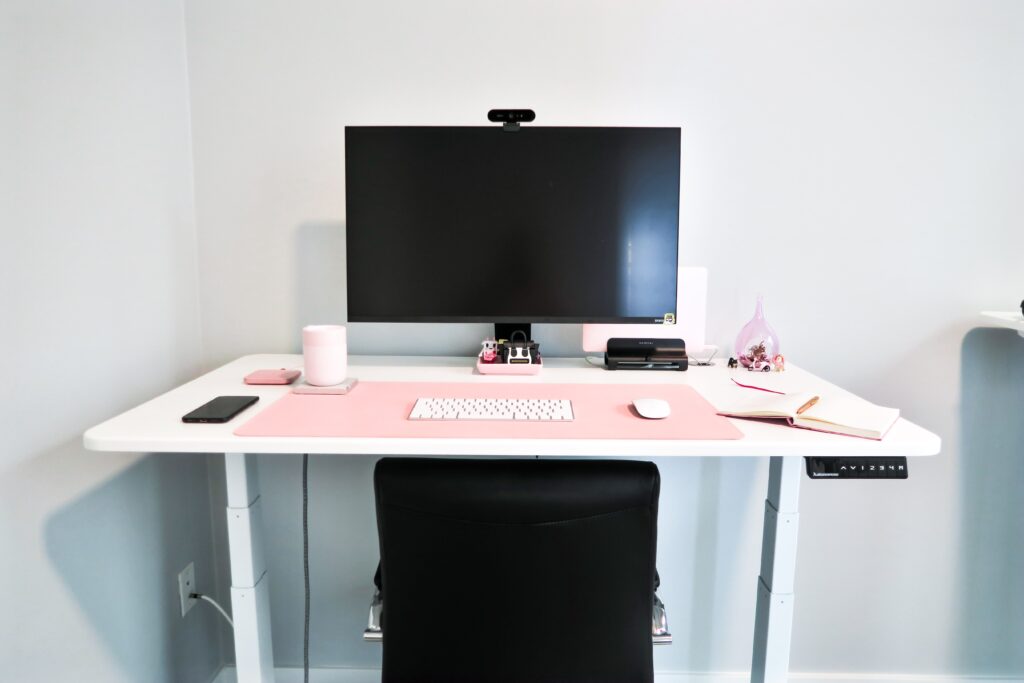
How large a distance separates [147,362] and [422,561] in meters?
0.98

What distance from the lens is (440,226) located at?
154cm

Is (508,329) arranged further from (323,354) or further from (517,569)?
(517,569)

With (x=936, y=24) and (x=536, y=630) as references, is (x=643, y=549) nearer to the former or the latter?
(x=536, y=630)

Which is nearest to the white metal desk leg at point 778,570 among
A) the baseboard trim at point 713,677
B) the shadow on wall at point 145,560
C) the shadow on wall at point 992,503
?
the baseboard trim at point 713,677

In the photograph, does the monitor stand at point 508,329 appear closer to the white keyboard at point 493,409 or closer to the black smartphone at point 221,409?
the white keyboard at point 493,409

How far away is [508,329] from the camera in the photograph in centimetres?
168

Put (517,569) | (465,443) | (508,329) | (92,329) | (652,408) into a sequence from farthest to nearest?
(508,329)
(92,329)
(652,408)
(465,443)
(517,569)

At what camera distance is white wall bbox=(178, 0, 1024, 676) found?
5.54 feet

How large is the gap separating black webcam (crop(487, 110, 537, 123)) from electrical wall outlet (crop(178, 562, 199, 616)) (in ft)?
4.57

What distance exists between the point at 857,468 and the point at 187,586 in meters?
1.62

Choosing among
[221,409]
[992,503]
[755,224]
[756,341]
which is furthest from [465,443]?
[992,503]

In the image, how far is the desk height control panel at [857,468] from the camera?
1096mm

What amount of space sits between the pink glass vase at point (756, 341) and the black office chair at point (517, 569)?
809 mm

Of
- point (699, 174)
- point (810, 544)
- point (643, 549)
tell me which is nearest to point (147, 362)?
point (643, 549)
